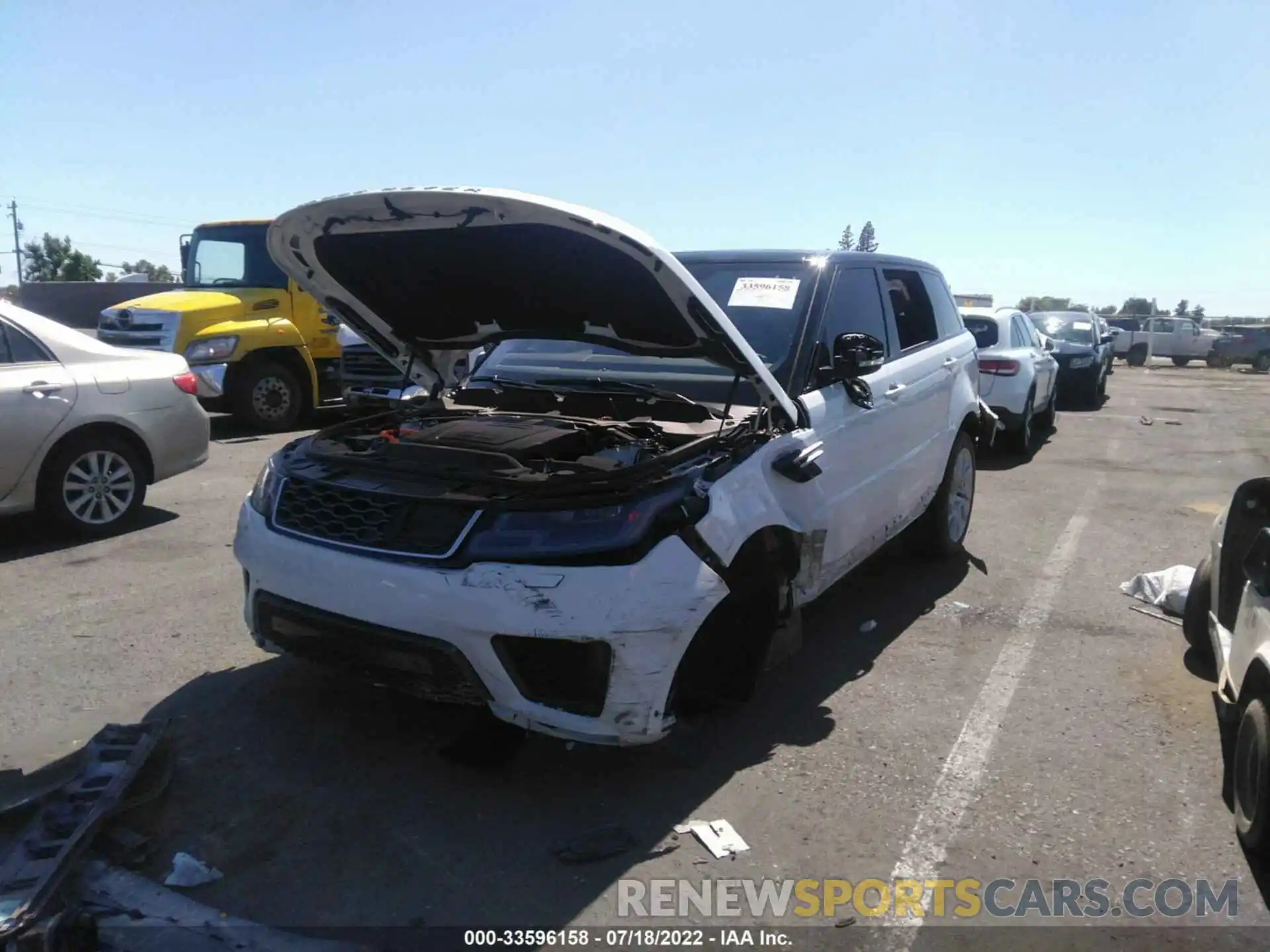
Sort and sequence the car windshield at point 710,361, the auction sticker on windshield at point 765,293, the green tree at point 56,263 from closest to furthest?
the car windshield at point 710,361, the auction sticker on windshield at point 765,293, the green tree at point 56,263

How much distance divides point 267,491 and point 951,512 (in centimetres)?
413

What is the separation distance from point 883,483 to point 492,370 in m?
2.05

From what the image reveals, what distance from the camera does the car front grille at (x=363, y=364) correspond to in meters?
11.4

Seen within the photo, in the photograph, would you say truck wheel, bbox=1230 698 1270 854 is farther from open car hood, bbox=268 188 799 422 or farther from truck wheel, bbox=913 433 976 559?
truck wheel, bbox=913 433 976 559

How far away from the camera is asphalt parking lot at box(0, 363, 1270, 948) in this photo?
292cm

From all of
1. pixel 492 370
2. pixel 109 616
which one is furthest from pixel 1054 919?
pixel 109 616

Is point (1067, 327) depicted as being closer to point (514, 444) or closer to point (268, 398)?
point (268, 398)

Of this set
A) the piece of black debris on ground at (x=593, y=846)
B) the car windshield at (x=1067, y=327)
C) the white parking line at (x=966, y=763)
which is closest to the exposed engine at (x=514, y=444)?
the piece of black debris on ground at (x=593, y=846)

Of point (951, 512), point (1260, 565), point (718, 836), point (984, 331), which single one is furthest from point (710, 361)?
point (984, 331)

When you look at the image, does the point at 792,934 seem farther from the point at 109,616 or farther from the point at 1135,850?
the point at 109,616

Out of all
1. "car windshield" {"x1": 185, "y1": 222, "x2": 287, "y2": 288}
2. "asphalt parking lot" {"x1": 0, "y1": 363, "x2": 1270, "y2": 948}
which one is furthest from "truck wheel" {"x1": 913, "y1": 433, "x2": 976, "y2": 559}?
"car windshield" {"x1": 185, "y1": 222, "x2": 287, "y2": 288}

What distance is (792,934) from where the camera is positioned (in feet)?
8.79

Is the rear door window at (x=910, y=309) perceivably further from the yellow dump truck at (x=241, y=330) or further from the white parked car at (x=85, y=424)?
the yellow dump truck at (x=241, y=330)

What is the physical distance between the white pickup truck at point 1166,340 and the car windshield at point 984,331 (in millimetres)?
24564
